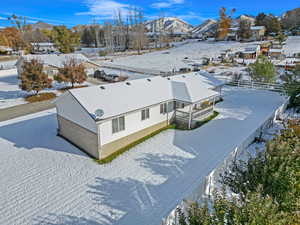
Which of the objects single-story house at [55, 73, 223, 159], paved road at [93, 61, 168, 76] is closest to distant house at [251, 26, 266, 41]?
paved road at [93, 61, 168, 76]

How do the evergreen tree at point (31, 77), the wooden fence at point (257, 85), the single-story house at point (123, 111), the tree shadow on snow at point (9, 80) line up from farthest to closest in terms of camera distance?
the tree shadow on snow at point (9, 80) → the wooden fence at point (257, 85) → the evergreen tree at point (31, 77) → the single-story house at point (123, 111)

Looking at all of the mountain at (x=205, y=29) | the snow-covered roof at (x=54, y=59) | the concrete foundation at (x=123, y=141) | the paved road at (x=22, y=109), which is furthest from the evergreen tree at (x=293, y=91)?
the mountain at (x=205, y=29)

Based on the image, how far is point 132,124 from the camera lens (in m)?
12.9

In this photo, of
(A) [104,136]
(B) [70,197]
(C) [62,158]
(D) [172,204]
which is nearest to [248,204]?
(D) [172,204]

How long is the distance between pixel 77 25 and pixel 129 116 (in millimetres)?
125736

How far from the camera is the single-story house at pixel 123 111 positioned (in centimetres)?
1153

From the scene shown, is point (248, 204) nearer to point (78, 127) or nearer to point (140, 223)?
point (140, 223)

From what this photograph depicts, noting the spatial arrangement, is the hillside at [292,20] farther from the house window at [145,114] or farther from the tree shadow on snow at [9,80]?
the tree shadow on snow at [9,80]

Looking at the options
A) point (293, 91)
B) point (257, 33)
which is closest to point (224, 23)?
point (257, 33)

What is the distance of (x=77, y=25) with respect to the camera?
396 feet

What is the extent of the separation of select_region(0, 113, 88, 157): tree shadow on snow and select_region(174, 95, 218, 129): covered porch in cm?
735

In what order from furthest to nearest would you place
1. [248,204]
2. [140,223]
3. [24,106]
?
[24,106] < [140,223] < [248,204]

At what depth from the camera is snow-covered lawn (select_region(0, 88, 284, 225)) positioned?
8.05 metres

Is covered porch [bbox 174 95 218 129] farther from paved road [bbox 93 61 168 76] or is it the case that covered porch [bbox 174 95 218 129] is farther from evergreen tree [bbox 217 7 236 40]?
evergreen tree [bbox 217 7 236 40]
